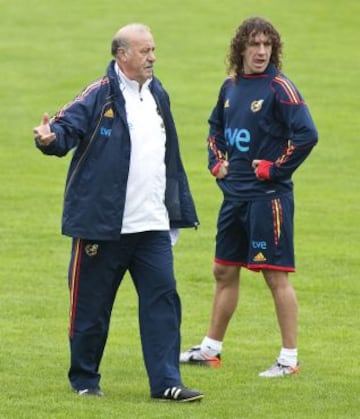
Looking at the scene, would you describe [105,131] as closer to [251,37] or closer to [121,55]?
[121,55]

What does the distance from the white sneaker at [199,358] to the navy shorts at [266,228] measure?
0.69 metres

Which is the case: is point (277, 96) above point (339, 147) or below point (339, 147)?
above

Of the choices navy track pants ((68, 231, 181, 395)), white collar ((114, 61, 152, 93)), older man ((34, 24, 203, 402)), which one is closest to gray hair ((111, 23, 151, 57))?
older man ((34, 24, 203, 402))

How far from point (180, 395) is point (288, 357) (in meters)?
1.27

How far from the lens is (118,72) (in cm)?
923

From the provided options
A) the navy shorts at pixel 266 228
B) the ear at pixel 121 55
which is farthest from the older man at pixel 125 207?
the navy shorts at pixel 266 228

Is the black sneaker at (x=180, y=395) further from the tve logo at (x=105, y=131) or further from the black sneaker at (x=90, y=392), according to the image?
the tve logo at (x=105, y=131)

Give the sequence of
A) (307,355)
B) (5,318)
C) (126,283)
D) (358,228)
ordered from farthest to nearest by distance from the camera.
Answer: (358,228)
(126,283)
(5,318)
(307,355)

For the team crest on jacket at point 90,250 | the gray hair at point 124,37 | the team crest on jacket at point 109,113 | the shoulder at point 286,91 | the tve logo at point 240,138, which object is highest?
the gray hair at point 124,37

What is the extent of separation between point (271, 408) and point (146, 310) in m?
0.95

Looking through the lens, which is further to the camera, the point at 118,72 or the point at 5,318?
the point at 5,318

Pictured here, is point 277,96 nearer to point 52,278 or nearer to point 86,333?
point 86,333

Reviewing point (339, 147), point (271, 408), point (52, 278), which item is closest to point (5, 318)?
point (52, 278)

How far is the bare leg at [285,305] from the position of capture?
1024 centimetres
